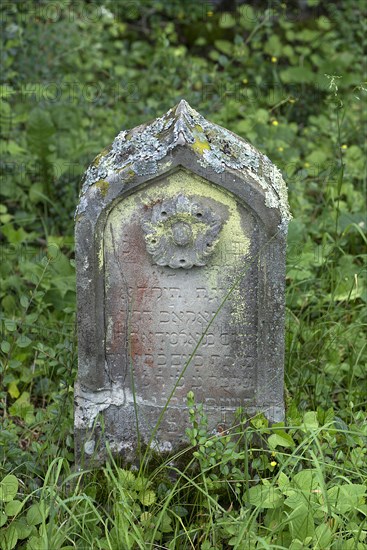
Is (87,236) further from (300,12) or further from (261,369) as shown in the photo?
(300,12)

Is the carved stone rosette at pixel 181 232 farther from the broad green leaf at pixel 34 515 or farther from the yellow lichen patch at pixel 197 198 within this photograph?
the broad green leaf at pixel 34 515

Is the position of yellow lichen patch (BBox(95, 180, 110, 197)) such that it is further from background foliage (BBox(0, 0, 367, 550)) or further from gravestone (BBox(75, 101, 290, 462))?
background foliage (BBox(0, 0, 367, 550))

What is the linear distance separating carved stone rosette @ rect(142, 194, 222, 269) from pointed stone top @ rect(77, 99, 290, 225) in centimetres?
15

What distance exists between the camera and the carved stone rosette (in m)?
2.97

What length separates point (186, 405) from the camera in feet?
10.6

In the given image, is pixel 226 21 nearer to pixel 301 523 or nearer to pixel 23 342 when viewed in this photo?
pixel 23 342

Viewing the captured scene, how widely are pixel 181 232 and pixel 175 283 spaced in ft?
0.70

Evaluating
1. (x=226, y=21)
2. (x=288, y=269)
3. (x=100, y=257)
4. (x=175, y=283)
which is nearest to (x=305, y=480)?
(x=175, y=283)

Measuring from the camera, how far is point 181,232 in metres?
2.98

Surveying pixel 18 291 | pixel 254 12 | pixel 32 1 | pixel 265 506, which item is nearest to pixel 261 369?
pixel 265 506

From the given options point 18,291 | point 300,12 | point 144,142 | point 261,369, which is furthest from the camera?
point 300,12

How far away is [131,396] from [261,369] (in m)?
0.49

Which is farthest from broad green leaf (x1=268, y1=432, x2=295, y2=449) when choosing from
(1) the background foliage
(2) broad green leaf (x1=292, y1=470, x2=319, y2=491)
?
(2) broad green leaf (x1=292, y1=470, x2=319, y2=491)

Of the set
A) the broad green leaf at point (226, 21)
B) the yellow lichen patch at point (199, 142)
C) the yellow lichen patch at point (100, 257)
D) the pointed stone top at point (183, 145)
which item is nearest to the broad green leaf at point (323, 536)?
the pointed stone top at point (183, 145)
